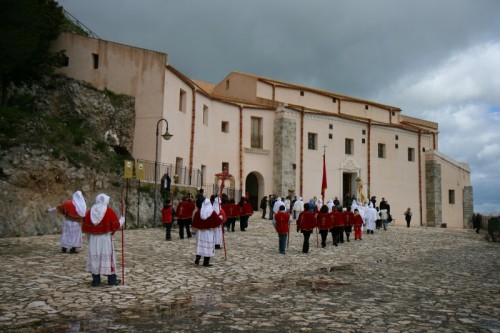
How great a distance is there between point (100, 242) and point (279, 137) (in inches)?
984

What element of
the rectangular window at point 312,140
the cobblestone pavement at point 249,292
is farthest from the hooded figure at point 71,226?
the rectangular window at point 312,140

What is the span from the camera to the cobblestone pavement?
6.23 meters

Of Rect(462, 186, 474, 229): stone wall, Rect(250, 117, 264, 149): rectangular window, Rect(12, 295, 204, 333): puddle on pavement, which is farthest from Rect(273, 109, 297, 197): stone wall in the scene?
Rect(12, 295, 204, 333): puddle on pavement

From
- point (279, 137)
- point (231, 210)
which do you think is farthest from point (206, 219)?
A: point (279, 137)

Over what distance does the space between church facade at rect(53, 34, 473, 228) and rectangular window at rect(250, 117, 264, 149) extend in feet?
0.24

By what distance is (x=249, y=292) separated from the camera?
8.52 m

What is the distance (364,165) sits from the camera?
1480 inches

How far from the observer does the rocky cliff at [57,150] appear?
16.8 meters

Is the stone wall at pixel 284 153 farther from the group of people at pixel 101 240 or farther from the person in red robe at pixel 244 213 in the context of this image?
the group of people at pixel 101 240

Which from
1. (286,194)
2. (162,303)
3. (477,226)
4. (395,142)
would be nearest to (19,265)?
(162,303)

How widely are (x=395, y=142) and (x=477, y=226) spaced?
12.0 metres

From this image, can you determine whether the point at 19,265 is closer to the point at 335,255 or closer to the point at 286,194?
the point at 335,255

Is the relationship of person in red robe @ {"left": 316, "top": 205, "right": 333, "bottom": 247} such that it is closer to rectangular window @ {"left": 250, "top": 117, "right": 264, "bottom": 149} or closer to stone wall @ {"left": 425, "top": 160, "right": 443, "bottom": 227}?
rectangular window @ {"left": 250, "top": 117, "right": 264, "bottom": 149}

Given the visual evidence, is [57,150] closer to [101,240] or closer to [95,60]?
[95,60]
